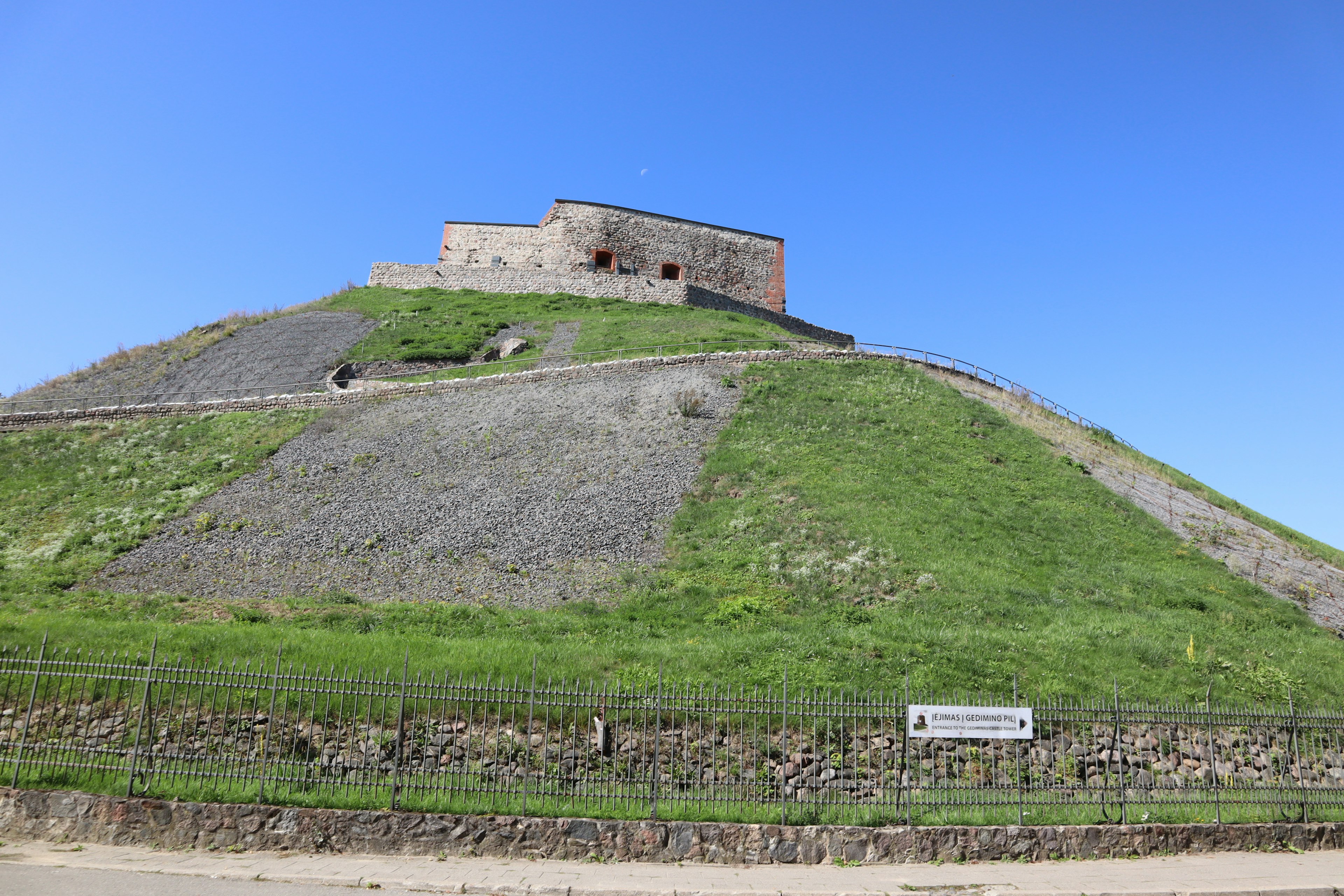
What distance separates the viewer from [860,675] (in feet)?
52.0

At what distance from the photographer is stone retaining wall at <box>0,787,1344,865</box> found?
11.1 metres

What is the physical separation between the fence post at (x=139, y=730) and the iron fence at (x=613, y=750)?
54 mm

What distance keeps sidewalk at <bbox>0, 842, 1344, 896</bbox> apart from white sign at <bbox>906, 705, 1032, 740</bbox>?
1.76m

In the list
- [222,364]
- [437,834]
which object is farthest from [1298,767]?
[222,364]

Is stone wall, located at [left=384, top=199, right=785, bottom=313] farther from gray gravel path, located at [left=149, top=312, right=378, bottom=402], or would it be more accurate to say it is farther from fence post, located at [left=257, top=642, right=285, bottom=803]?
fence post, located at [left=257, top=642, right=285, bottom=803]

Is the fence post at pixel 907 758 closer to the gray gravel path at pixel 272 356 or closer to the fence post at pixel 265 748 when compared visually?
the fence post at pixel 265 748

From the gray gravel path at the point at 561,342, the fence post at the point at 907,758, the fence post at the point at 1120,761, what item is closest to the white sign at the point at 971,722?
the fence post at the point at 907,758

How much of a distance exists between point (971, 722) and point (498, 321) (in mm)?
44971

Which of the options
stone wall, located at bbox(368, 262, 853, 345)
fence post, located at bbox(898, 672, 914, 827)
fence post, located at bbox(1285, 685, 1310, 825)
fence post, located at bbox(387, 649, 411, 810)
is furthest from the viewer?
stone wall, located at bbox(368, 262, 853, 345)

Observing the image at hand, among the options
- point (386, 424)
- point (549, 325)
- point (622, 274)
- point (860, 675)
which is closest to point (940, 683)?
point (860, 675)

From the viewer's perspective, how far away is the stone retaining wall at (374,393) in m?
36.6

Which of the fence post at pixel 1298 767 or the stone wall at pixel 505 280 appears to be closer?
the fence post at pixel 1298 767

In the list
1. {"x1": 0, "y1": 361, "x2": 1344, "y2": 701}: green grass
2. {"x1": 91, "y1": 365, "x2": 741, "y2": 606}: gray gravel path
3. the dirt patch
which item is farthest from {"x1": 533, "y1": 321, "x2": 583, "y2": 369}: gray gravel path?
the dirt patch

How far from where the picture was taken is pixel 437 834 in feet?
36.6
